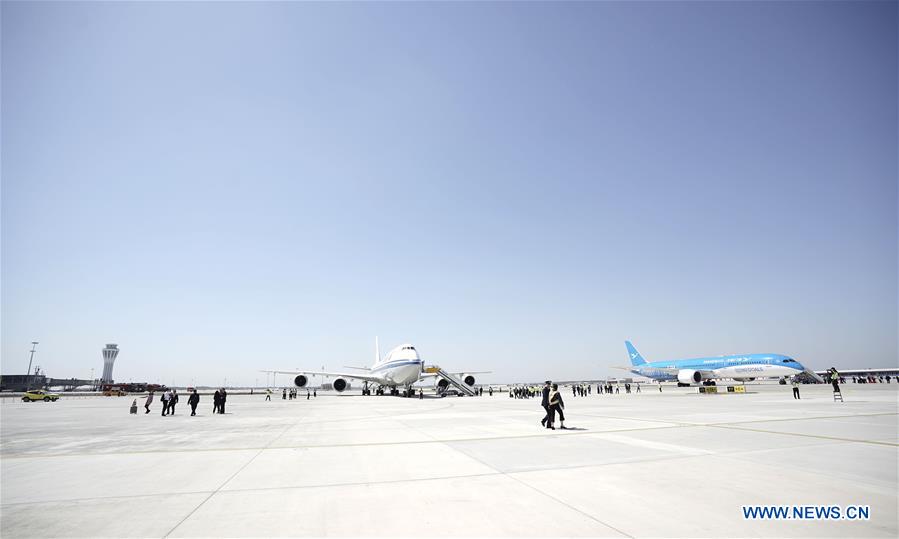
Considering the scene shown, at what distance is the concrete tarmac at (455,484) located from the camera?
5.10 m

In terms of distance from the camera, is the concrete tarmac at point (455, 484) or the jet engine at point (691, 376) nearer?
the concrete tarmac at point (455, 484)

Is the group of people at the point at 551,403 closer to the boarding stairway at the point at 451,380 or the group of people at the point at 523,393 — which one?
the group of people at the point at 523,393

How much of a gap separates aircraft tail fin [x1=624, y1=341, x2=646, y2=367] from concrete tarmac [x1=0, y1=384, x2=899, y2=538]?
8604cm

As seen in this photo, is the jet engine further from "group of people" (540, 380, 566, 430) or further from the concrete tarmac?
"group of people" (540, 380, 566, 430)

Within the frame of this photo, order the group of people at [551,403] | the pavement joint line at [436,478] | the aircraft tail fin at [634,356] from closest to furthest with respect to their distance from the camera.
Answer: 1. the pavement joint line at [436,478]
2. the group of people at [551,403]
3. the aircraft tail fin at [634,356]

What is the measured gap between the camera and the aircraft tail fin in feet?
303

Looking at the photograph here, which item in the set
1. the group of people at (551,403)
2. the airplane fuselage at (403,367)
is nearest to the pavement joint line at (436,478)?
the group of people at (551,403)

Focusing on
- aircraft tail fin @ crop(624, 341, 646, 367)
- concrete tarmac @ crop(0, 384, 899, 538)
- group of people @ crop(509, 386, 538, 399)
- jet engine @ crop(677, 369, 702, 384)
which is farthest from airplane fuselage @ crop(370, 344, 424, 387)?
aircraft tail fin @ crop(624, 341, 646, 367)

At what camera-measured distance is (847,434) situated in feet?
38.7

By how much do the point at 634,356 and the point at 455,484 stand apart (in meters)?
99.1

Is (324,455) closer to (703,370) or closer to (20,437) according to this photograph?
(20,437)

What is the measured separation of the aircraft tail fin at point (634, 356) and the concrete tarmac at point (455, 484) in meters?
86.0

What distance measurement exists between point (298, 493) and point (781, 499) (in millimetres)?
7647

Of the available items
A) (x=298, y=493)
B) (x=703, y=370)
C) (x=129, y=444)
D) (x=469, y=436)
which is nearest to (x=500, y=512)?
(x=298, y=493)
